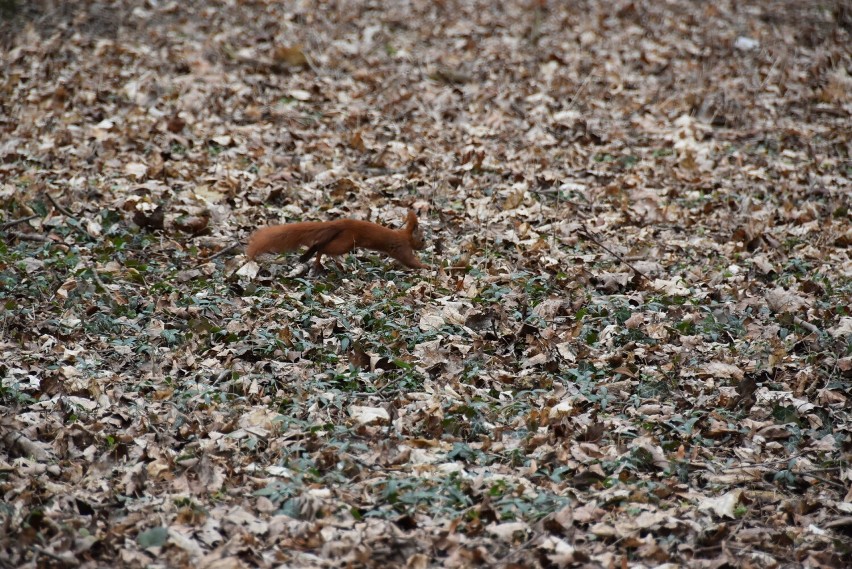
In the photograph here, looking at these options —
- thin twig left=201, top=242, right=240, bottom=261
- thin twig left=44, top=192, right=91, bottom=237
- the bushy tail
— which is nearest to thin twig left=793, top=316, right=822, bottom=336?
the bushy tail

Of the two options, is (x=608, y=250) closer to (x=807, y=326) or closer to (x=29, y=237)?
(x=807, y=326)

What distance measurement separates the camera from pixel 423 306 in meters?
5.89

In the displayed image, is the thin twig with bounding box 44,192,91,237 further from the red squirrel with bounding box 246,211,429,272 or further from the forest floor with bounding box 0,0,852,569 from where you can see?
the red squirrel with bounding box 246,211,429,272

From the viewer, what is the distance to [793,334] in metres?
5.57

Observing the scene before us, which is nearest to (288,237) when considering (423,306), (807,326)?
(423,306)

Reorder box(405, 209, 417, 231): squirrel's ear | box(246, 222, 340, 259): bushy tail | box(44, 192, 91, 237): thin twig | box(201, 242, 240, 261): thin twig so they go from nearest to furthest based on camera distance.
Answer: box(246, 222, 340, 259): bushy tail, box(405, 209, 417, 231): squirrel's ear, box(201, 242, 240, 261): thin twig, box(44, 192, 91, 237): thin twig

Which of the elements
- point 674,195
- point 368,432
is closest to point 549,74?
point 674,195

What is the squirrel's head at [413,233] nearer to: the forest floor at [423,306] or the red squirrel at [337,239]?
the red squirrel at [337,239]

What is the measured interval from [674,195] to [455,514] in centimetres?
496

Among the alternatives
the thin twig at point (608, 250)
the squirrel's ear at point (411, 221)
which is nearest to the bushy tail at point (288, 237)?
the squirrel's ear at point (411, 221)

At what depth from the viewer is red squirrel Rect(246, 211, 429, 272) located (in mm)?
6047

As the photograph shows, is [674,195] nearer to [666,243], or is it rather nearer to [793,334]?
[666,243]

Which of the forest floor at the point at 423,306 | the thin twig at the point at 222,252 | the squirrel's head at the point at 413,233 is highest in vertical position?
the squirrel's head at the point at 413,233

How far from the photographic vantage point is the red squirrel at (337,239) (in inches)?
→ 238
